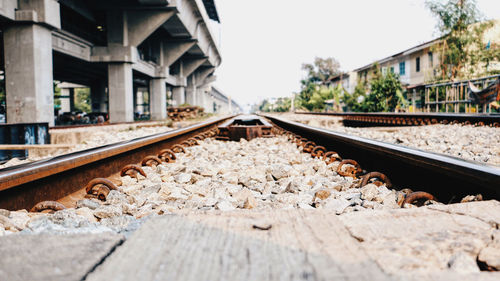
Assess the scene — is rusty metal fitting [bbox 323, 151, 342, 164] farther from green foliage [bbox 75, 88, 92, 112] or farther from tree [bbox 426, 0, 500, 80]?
green foliage [bbox 75, 88, 92, 112]

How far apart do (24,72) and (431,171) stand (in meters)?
11.4

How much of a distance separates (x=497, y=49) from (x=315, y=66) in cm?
4697

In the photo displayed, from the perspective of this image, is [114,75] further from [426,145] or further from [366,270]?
[366,270]

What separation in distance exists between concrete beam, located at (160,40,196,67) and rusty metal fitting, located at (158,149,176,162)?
66.3 ft

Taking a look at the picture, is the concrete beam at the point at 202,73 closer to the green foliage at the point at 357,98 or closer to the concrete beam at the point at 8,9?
the green foliage at the point at 357,98

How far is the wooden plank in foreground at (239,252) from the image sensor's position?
71cm

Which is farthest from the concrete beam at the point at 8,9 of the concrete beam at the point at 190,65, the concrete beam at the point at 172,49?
the concrete beam at the point at 190,65

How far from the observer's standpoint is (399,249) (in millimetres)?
904

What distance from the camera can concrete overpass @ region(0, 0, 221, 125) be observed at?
32.5 feet

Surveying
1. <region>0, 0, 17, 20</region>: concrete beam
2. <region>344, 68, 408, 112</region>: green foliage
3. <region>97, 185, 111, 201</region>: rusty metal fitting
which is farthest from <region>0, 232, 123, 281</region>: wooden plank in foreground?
<region>344, 68, 408, 112</region>: green foliage

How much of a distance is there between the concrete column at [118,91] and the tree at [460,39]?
69.2 feet

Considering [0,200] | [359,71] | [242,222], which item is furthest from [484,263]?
[359,71]

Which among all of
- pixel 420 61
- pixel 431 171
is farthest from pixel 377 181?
pixel 420 61

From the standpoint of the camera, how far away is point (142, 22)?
1570cm
